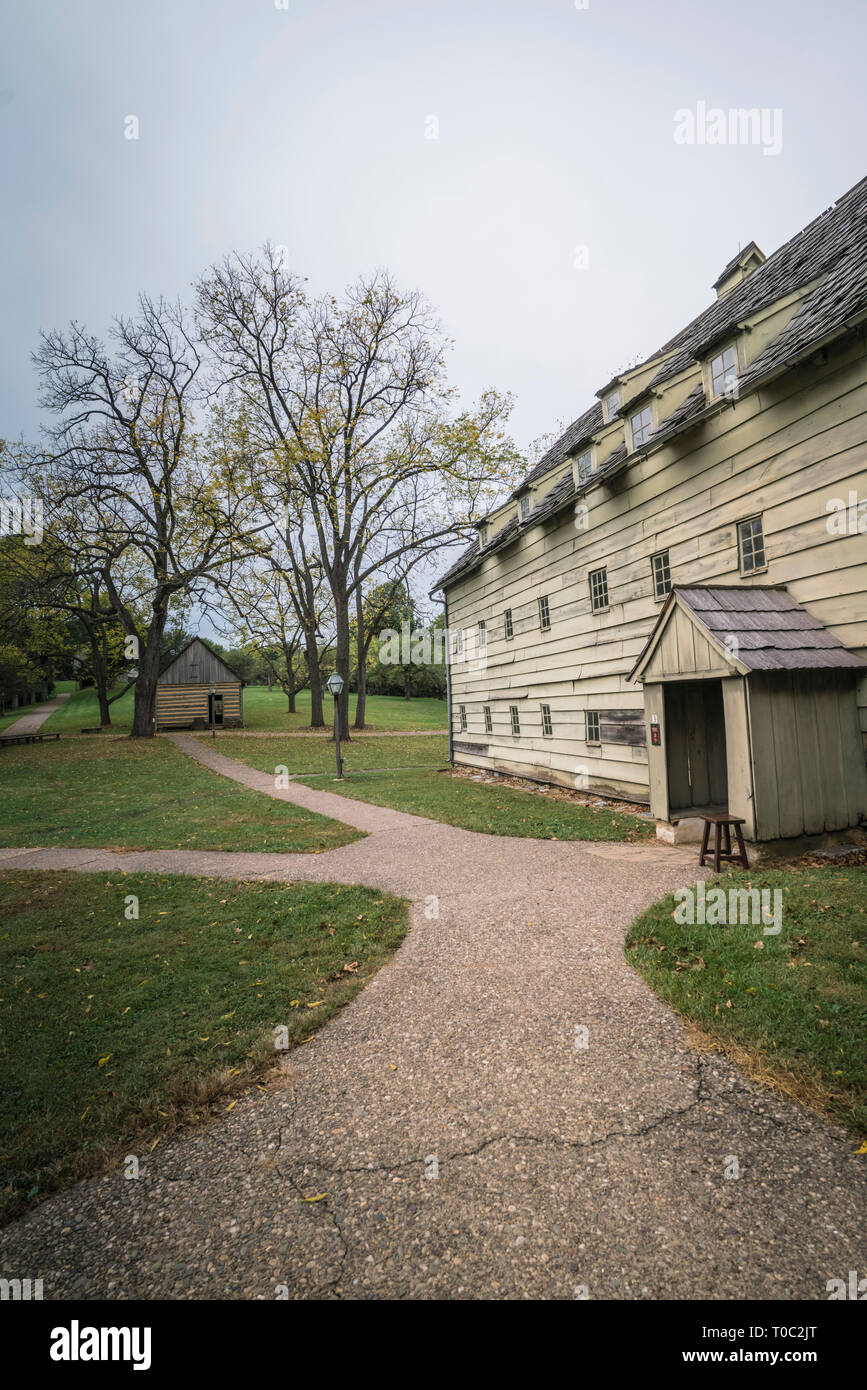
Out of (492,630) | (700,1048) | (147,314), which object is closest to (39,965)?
(700,1048)

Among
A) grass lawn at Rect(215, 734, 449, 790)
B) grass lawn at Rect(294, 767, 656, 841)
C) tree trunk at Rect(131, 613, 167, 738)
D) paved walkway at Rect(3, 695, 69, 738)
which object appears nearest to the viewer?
grass lawn at Rect(294, 767, 656, 841)

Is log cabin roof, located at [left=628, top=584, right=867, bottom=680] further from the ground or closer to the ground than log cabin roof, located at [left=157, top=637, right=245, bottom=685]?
closer to the ground

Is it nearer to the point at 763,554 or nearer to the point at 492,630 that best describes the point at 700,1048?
the point at 763,554

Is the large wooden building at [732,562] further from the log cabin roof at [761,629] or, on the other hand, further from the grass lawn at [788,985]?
the grass lawn at [788,985]

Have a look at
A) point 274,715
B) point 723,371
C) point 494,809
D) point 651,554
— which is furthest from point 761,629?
point 274,715

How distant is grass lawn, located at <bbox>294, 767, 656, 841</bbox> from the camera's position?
9.91m

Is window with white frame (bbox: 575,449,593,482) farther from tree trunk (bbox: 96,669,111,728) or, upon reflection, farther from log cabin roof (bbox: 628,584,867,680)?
tree trunk (bbox: 96,669,111,728)

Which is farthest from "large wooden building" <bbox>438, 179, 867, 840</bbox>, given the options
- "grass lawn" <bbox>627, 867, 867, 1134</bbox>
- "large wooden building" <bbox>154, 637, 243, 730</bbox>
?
"large wooden building" <bbox>154, 637, 243, 730</bbox>

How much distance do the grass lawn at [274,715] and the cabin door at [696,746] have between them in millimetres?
30549

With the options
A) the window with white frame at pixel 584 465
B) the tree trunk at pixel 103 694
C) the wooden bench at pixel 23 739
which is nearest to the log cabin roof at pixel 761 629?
the window with white frame at pixel 584 465

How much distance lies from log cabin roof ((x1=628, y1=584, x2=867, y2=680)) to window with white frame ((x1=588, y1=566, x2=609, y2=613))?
4.11m

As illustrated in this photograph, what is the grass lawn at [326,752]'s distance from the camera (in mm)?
22734

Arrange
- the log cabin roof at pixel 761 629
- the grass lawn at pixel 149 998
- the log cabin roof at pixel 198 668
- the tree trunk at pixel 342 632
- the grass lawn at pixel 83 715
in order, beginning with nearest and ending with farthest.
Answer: the grass lawn at pixel 149 998, the log cabin roof at pixel 761 629, the tree trunk at pixel 342 632, the grass lawn at pixel 83 715, the log cabin roof at pixel 198 668

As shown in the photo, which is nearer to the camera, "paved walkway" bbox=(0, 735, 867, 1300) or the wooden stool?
"paved walkway" bbox=(0, 735, 867, 1300)
